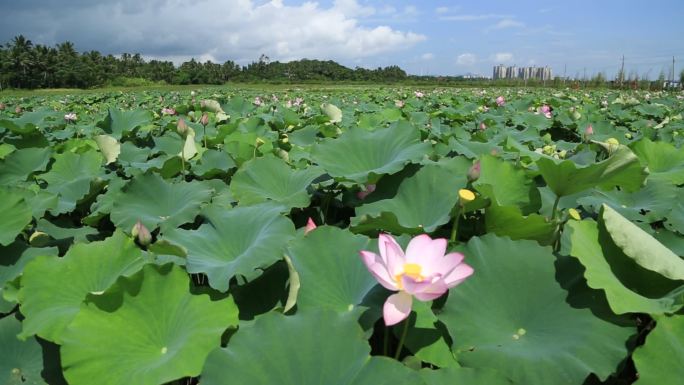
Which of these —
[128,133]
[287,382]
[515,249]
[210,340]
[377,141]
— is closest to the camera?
[287,382]

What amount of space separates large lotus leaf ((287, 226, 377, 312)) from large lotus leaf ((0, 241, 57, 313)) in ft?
2.37

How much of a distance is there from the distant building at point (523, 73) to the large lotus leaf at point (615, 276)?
33.7m

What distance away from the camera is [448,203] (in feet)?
3.77

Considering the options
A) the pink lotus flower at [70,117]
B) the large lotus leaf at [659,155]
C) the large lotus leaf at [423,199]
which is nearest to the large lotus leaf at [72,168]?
the large lotus leaf at [423,199]

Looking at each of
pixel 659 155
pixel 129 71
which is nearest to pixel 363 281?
pixel 659 155

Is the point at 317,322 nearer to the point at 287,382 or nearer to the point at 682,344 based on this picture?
the point at 287,382

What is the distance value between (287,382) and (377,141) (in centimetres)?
98

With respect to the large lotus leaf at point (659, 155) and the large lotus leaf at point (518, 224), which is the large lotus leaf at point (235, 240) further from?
the large lotus leaf at point (659, 155)

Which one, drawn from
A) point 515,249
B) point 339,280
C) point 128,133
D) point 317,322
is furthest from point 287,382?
point 128,133

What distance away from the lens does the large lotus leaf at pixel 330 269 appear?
2.85ft

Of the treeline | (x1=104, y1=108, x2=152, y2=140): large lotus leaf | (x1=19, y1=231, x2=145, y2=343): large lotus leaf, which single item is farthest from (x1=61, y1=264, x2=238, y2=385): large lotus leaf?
the treeline

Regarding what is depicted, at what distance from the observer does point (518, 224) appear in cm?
103

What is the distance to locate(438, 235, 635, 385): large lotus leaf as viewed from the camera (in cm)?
69

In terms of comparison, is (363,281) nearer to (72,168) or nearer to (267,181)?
(267,181)
